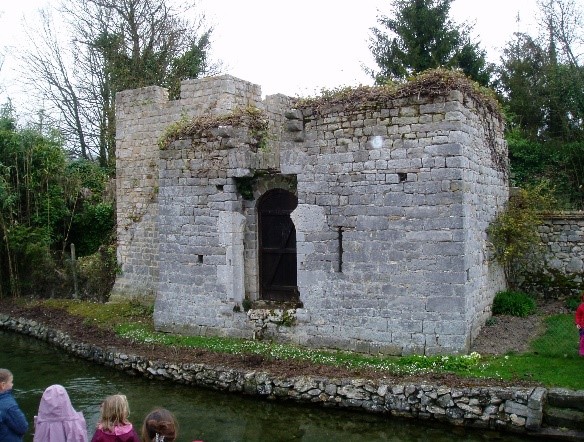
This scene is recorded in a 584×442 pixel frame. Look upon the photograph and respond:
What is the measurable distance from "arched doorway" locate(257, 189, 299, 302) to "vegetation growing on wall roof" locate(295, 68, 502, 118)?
83.0 inches

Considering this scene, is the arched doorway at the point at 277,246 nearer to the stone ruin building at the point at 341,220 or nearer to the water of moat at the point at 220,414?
the stone ruin building at the point at 341,220

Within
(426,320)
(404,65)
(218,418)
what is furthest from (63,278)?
(404,65)

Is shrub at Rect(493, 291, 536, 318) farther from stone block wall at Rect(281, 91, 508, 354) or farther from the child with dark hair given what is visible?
the child with dark hair

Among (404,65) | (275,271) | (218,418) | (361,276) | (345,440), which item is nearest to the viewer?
(345,440)

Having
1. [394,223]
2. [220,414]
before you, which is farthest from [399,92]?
[220,414]

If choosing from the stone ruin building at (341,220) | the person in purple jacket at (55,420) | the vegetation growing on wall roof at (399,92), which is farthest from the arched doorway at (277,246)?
the person in purple jacket at (55,420)

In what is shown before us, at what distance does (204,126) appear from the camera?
475 inches

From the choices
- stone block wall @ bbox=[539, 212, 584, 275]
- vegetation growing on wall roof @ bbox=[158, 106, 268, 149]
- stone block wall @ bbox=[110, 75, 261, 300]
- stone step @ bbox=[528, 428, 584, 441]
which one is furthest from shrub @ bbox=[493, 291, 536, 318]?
stone block wall @ bbox=[110, 75, 261, 300]

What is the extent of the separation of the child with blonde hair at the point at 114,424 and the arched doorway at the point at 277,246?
695 cm

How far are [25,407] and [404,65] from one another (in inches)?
764

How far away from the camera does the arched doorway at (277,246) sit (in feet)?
38.8

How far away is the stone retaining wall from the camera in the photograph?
771 cm

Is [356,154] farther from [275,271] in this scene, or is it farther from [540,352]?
[540,352]

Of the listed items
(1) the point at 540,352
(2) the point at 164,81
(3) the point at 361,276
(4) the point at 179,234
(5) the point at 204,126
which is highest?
(2) the point at 164,81
